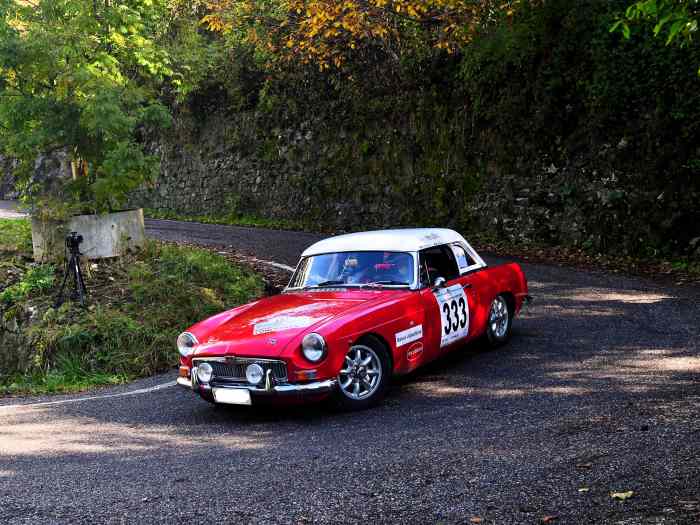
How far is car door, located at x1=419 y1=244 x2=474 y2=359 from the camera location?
300 inches

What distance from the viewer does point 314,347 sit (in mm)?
6555

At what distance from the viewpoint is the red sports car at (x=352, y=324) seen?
6555mm

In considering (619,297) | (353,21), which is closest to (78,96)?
(353,21)

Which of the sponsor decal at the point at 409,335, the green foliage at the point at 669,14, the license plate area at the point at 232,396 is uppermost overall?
the green foliage at the point at 669,14

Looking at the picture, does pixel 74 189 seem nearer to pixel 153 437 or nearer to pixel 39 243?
pixel 39 243

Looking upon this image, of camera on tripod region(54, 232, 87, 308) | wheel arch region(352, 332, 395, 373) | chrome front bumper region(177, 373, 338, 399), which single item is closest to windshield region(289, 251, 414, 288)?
wheel arch region(352, 332, 395, 373)

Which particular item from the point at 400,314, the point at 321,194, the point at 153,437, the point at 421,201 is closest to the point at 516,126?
the point at 421,201

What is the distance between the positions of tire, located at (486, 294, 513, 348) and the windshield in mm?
1462

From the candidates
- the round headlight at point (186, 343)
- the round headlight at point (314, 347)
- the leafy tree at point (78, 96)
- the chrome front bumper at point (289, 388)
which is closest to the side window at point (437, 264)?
the round headlight at point (314, 347)

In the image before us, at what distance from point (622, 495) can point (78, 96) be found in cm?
1236

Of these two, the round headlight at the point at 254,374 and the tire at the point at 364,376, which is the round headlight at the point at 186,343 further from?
the tire at the point at 364,376

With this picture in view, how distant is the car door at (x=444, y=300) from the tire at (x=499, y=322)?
607mm

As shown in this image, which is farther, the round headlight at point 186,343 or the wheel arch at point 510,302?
the wheel arch at point 510,302

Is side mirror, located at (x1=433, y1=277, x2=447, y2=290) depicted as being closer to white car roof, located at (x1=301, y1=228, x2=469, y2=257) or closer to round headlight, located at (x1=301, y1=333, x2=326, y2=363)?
white car roof, located at (x1=301, y1=228, x2=469, y2=257)
